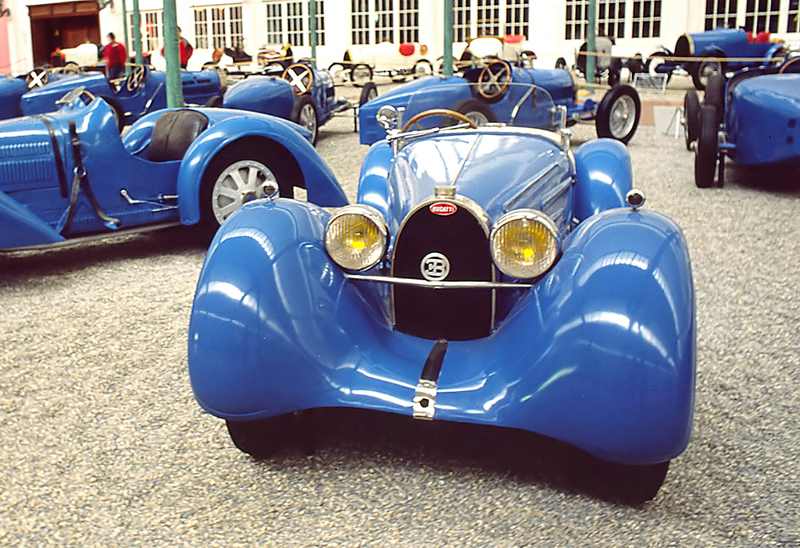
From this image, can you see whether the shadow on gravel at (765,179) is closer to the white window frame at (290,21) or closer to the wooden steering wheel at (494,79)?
the wooden steering wheel at (494,79)

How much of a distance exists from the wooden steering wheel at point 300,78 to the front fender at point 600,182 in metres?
6.78

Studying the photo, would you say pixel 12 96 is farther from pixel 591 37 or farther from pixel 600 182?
pixel 591 37

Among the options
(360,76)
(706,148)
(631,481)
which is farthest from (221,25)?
(631,481)

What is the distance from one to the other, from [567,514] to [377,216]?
108 cm

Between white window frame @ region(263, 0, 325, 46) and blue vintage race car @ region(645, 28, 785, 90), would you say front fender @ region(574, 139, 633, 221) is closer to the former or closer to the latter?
blue vintage race car @ region(645, 28, 785, 90)

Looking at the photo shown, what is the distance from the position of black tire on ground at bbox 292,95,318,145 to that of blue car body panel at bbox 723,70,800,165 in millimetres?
4954

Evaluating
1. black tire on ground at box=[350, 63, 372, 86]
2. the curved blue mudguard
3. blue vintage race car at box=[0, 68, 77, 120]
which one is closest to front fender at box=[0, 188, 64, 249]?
the curved blue mudguard

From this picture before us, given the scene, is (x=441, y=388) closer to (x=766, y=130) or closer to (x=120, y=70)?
(x=766, y=130)

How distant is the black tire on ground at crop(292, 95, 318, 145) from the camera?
975 centimetres

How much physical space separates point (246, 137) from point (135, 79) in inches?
288

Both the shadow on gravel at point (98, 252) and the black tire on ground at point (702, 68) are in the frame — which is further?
the black tire on ground at point (702, 68)

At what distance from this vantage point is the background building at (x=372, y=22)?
74.9ft

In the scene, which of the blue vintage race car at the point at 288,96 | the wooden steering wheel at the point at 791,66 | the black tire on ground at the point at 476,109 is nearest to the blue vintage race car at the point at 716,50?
Answer: the wooden steering wheel at the point at 791,66

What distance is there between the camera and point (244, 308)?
2318mm
